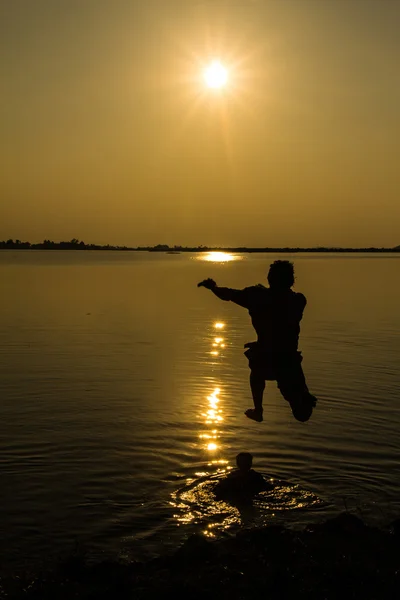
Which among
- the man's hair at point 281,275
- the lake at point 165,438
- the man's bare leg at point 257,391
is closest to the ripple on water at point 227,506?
the lake at point 165,438

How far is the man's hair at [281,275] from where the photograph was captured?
10.0m

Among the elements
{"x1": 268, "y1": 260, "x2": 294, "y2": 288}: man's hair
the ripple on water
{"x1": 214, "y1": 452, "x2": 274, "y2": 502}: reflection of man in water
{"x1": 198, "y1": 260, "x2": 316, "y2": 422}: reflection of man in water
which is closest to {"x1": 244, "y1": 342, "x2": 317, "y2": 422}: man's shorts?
{"x1": 198, "y1": 260, "x2": 316, "y2": 422}: reflection of man in water

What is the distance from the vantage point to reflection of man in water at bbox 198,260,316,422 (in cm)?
1001

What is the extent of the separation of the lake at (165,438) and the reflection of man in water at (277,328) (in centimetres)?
183

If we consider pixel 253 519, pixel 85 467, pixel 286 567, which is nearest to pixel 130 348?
pixel 85 467

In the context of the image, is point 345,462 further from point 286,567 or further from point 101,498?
point 286,567

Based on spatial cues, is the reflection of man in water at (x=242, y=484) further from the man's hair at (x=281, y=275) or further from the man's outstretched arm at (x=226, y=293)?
the man's hair at (x=281, y=275)

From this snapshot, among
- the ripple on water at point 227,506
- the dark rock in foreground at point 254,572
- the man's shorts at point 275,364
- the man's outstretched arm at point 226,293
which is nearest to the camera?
the dark rock in foreground at point 254,572

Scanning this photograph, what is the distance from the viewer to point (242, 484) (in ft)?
37.1

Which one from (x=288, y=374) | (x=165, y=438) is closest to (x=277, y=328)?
(x=288, y=374)

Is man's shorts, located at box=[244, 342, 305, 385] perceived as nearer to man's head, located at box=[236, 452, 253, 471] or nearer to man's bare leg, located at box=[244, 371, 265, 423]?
man's bare leg, located at box=[244, 371, 265, 423]

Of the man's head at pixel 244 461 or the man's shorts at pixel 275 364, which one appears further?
the man's head at pixel 244 461

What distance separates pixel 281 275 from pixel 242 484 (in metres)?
3.44

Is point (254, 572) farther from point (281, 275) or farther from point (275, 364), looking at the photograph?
point (281, 275)
